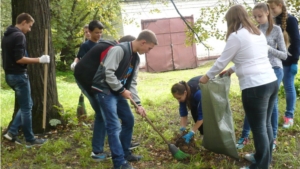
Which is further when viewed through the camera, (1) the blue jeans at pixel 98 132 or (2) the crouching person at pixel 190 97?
(1) the blue jeans at pixel 98 132

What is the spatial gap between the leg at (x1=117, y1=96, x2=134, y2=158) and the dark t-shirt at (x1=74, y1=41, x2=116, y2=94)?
38 centimetres

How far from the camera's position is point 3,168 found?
3.74 m

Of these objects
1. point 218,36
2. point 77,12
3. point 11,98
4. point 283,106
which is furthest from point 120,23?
point 283,106

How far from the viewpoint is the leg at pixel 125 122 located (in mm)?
3588

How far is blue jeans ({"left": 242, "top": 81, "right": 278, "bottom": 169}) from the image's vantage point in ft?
9.41

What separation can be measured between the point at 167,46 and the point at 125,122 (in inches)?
498

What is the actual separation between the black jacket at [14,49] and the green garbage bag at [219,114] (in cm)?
220

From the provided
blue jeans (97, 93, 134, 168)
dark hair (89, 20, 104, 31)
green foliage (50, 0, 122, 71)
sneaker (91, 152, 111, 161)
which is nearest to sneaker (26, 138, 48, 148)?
sneaker (91, 152, 111, 161)

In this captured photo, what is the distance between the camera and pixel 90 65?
3.37 metres

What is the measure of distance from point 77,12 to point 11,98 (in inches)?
244

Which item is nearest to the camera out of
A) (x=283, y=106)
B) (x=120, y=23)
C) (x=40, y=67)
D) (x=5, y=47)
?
(x=5, y=47)

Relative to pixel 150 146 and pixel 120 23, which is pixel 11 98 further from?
pixel 120 23

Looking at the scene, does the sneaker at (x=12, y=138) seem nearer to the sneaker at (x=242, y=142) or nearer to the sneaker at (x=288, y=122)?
the sneaker at (x=242, y=142)

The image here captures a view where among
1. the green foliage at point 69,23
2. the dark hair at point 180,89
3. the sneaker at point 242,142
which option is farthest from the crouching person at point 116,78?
the green foliage at point 69,23
